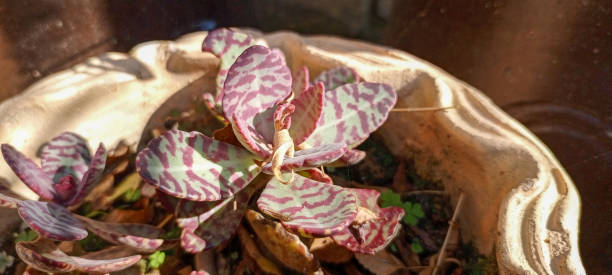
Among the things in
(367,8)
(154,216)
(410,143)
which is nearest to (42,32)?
(154,216)

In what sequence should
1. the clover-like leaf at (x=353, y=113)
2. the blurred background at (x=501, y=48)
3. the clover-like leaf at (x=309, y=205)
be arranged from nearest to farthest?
the clover-like leaf at (x=309, y=205) < the clover-like leaf at (x=353, y=113) < the blurred background at (x=501, y=48)

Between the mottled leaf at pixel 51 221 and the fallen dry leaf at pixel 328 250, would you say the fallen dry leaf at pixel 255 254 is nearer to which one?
the fallen dry leaf at pixel 328 250

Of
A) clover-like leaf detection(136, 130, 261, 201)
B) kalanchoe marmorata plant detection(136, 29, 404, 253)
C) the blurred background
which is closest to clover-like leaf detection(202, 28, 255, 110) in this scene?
kalanchoe marmorata plant detection(136, 29, 404, 253)

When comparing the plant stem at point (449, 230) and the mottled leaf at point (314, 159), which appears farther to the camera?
the plant stem at point (449, 230)

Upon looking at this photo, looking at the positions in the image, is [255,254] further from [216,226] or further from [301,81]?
[301,81]

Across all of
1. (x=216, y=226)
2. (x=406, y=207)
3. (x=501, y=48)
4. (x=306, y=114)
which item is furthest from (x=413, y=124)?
(x=501, y=48)

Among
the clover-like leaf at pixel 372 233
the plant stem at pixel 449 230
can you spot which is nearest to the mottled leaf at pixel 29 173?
the clover-like leaf at pixel 372 233

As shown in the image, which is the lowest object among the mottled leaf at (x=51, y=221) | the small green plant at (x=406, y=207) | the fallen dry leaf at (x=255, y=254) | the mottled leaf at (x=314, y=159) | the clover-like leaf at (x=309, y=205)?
the fallen dry leaf at (x=255, y=254)
